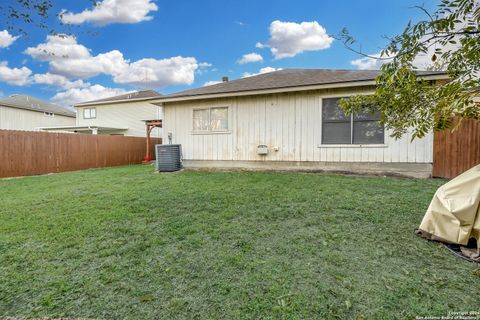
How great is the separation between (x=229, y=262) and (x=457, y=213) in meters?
2.32

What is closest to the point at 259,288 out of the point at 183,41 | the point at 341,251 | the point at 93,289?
the point at 341,251

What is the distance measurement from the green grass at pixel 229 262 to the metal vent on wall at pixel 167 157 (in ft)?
14.1

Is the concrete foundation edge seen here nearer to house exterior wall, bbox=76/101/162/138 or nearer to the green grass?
the green grass

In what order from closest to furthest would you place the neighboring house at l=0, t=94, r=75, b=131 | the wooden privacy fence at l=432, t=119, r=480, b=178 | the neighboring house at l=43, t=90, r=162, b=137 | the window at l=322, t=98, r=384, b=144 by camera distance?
1. the wooden privacy fence at l=432, t=119, r=480, b=178
2. the window at l=322, t=98, r=384, b=144
3. the neighboring house at l=43, t=90, r=162, b=137
4. the neighboring house at l=0, t=94, r=75, b=131

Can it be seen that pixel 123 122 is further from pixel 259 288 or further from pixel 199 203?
pixel 259 288

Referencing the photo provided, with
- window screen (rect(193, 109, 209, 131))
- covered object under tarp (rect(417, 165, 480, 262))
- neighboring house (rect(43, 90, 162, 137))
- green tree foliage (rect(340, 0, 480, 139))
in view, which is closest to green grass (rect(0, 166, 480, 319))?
covered object under tarp (rect(417, 165, 480, 262))

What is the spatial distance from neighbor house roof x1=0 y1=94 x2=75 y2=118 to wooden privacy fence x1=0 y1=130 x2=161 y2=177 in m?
15.0

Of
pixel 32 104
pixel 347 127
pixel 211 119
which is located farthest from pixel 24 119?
pixel 347 127

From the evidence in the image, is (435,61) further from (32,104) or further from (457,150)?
(32,104)

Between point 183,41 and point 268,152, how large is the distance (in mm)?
10180

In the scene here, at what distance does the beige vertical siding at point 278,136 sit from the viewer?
6.88 m

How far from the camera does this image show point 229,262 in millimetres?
2303

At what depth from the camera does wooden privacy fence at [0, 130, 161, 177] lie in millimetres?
8977

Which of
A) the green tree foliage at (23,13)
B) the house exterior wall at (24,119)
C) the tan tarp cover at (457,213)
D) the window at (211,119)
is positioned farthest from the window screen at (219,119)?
the house exterior wall at (24,119)
